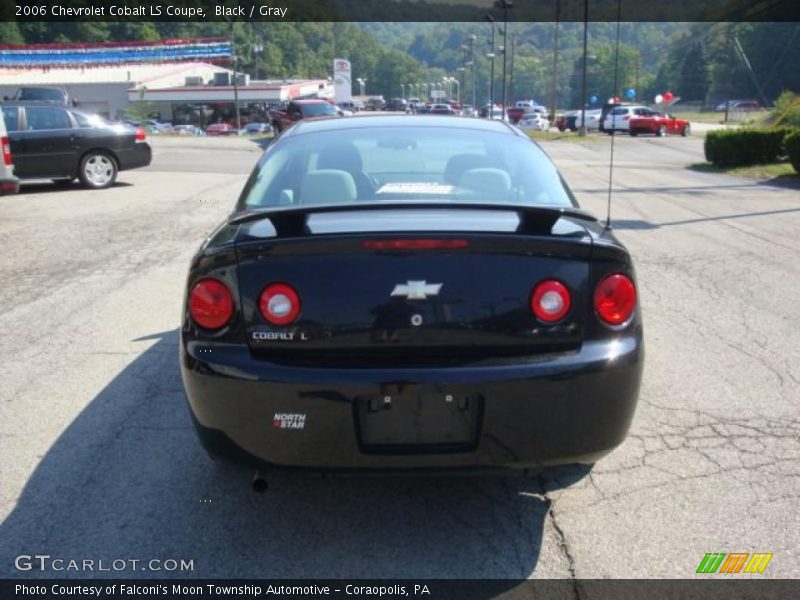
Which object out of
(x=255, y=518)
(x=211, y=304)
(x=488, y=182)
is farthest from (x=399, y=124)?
(x=255, y=518)

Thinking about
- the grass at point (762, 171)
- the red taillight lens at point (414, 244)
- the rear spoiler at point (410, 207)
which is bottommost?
the grass at point (762, 171)

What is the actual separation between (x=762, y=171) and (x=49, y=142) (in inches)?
613

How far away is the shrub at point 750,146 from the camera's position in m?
20.5

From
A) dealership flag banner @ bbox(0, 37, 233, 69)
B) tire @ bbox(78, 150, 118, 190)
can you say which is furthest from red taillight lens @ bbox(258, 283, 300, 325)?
dealership flag banner @ bbox(0, 37, 233, 69)

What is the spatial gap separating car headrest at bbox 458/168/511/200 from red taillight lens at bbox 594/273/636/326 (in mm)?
914

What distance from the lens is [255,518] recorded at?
3.36 m

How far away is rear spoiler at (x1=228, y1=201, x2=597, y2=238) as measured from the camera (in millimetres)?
3082

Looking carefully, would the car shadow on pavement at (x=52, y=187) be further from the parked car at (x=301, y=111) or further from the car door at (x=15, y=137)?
the parked car at (x=301, y=111)

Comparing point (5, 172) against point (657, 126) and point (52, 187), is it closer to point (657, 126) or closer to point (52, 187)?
point (52, 187)

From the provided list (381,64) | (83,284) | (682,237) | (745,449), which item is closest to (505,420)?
(745,449)

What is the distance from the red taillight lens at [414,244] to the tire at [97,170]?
1288 cm

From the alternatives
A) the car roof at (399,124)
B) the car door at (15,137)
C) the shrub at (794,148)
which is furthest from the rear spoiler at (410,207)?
the shrub at (794,148)

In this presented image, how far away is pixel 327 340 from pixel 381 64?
147 meters

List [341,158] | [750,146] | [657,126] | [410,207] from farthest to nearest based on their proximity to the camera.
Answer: [657,126], [750,146], [341,158], [410,207]
